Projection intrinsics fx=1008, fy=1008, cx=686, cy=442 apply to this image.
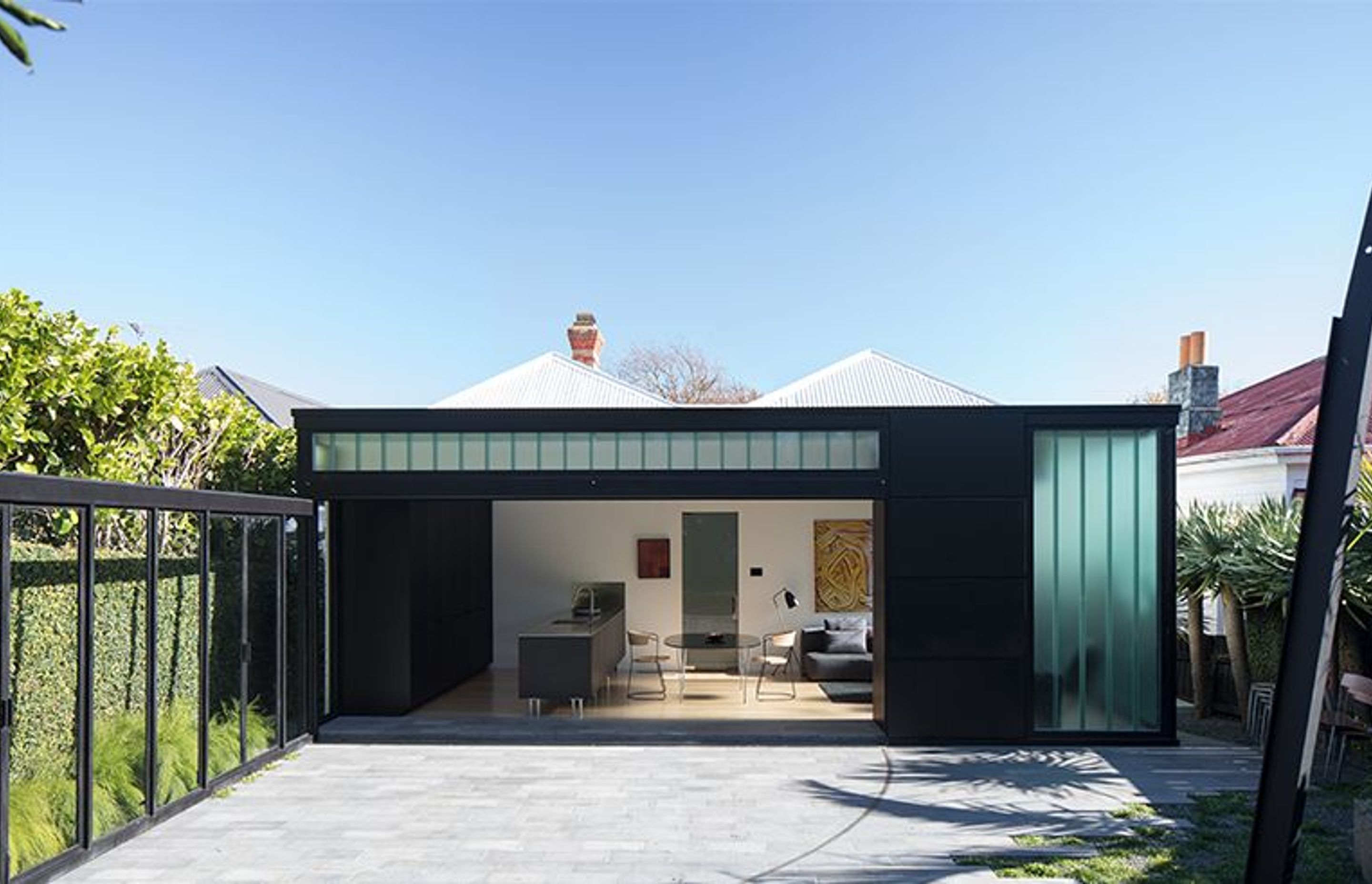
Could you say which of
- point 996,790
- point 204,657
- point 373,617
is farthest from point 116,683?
point 996,790

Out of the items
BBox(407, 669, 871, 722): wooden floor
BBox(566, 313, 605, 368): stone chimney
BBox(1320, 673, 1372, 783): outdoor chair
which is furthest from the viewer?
BBox(566, 313, 605, 368): stone chimney

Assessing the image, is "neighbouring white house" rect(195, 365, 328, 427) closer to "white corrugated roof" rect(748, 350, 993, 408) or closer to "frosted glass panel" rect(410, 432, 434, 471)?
"frosted glass panel" rect(410, 432, 434, 471)

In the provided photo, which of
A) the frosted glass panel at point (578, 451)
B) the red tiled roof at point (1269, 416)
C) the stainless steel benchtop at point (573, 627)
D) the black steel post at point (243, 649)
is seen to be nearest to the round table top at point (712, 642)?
the stainless steel benchtop at point (573, 627)

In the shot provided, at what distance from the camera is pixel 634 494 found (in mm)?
9695

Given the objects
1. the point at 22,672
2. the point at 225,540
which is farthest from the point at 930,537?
the point at 22,672

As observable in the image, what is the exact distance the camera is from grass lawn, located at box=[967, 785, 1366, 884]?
5875 mm

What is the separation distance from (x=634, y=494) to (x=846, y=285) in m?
14.4

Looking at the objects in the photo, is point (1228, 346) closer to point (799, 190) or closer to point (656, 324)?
point (799, 190)

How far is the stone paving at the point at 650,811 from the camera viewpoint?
608 centimetres

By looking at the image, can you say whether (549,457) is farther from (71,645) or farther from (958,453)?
(71,645)

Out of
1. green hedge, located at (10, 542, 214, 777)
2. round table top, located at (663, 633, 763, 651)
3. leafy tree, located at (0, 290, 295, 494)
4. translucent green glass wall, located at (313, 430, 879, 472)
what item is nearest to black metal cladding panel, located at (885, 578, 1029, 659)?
translucent green glass wall, located at (313, 430, 879, 472)

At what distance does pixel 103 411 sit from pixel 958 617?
25.1 ft

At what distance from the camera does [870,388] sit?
16656 millimetres

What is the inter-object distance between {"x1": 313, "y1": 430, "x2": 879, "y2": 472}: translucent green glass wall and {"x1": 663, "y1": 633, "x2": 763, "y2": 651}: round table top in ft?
9.90
